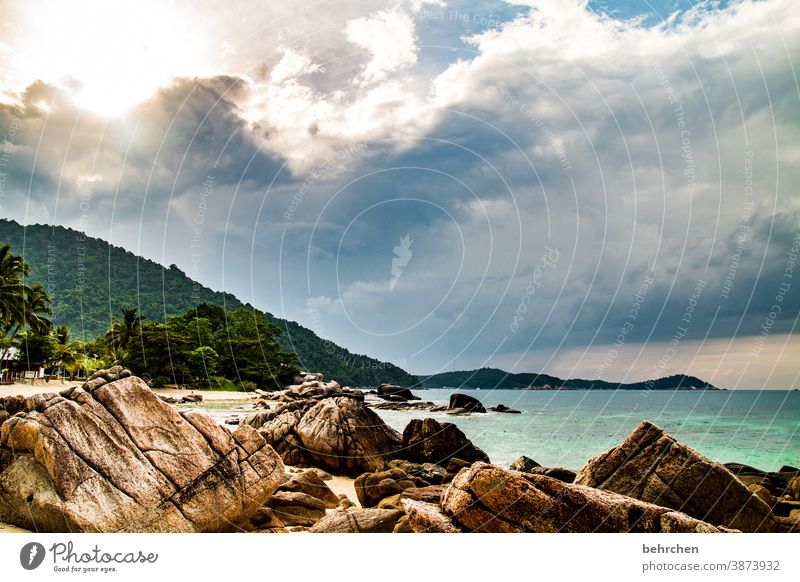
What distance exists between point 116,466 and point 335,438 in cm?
846

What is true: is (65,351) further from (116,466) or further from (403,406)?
(116,466)

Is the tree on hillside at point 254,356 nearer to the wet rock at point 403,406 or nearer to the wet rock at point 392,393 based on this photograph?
the wet rock at point 392,393

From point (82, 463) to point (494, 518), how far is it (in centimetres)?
500

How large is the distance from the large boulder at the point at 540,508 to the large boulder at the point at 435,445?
9.89 meters

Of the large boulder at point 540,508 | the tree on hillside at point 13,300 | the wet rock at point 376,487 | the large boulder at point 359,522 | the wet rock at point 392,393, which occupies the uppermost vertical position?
the tree on hillside at point 13,300

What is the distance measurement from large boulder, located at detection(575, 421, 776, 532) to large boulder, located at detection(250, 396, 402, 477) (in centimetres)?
765

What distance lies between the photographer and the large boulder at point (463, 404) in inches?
2085

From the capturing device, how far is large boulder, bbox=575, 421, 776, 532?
25.4 ft

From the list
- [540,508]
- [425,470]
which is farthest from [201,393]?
[540,508]

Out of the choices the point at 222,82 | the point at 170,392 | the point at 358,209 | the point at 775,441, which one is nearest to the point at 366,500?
the point at 358,209

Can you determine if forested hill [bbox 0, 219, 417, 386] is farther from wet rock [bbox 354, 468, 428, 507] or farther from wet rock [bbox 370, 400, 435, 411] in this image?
wet rock [bbox 354, 468, 428, 507]

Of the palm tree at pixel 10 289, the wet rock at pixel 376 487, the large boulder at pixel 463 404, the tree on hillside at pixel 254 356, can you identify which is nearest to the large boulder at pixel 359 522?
the wet rock at pixel 376 487
